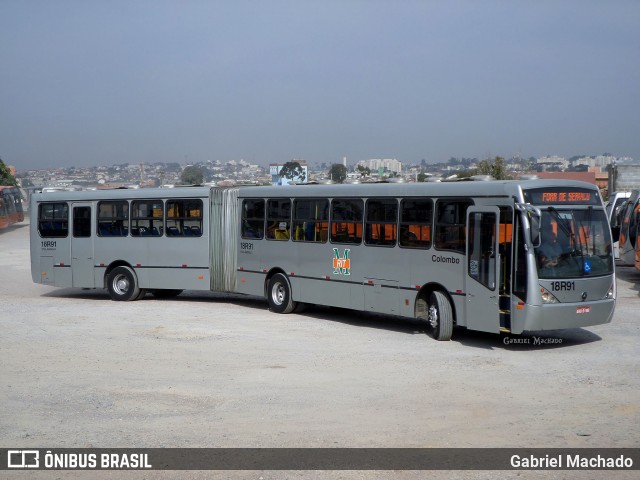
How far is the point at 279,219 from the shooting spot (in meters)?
18.7

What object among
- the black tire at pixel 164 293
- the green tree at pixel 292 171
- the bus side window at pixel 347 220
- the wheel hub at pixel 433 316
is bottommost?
the black tire at pixel 164 293

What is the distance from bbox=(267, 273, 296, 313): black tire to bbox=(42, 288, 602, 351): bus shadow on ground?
25 centimetres

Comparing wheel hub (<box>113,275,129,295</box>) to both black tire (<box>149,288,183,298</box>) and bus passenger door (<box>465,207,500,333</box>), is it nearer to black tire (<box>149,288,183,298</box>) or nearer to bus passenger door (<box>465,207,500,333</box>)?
black tire (<box>149,288,183,298</box>)

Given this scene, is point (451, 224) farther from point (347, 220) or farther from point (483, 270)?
point (347, 220)

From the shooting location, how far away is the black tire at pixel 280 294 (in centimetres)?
1830

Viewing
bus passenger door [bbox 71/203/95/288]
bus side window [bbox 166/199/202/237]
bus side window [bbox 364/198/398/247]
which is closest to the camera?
bus side window [bbox 364/198/398/247]

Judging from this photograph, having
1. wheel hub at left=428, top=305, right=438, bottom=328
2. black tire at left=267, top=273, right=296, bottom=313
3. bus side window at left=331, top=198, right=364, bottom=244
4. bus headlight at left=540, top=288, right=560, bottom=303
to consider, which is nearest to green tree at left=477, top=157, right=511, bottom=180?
black tire at left=267, top=273, right=296, bottom=313

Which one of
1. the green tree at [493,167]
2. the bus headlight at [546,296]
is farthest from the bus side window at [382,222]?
the green tree at [493,167]

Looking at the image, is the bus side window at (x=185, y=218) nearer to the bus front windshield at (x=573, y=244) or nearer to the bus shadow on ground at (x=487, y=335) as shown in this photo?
the bus shadow on ground at (x=487, y=335)

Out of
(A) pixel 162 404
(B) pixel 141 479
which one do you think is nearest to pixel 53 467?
(B) pixel 141 479

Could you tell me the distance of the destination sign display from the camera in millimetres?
13094

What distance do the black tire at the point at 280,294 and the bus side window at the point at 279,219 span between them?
36.4 inches

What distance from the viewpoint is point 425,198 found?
49.2ft

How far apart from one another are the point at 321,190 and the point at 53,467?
35.7ft
